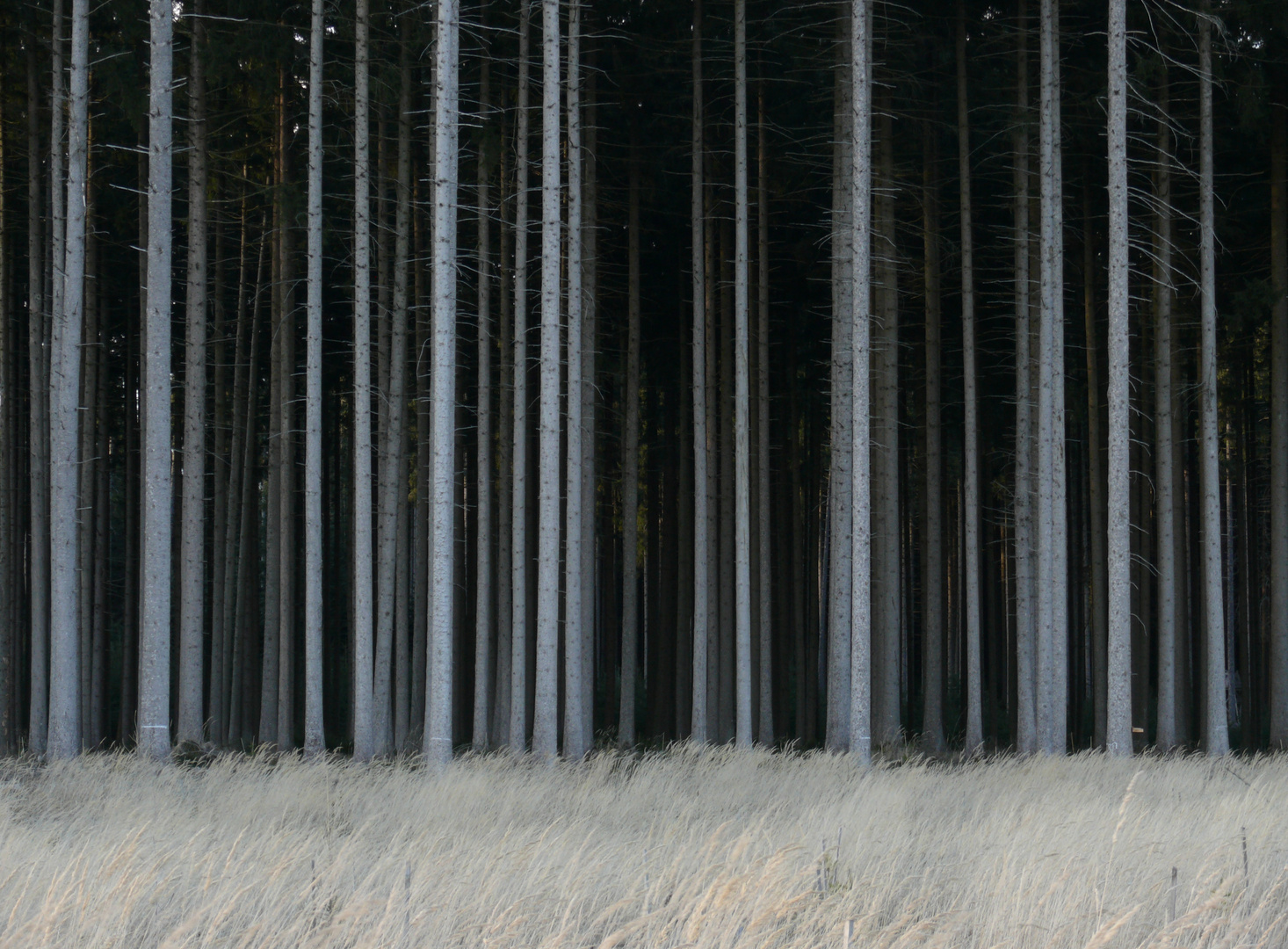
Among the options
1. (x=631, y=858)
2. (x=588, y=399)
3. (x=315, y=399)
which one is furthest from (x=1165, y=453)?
(x=631, y=858)

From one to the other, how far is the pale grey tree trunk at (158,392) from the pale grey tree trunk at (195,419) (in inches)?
68.6

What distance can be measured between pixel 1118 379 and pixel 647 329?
11541mm

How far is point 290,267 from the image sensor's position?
16516mm

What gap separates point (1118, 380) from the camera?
41.7 feet

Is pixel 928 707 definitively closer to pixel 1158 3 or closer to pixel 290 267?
pixel 1158 3

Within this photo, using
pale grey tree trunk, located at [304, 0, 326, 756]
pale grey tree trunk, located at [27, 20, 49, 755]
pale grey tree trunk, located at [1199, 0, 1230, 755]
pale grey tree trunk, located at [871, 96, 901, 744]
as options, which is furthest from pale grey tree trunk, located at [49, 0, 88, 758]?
pale grey tree trunk, located at [1199, 0, 1230, 755]

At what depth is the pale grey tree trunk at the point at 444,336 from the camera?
1159 cm

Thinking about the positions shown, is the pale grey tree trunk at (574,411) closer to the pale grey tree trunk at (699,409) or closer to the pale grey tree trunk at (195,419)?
the pale grey tree trunk at (699,409)

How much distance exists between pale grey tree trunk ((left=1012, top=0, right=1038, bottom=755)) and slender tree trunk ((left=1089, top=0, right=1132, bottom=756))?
2158 millimetres

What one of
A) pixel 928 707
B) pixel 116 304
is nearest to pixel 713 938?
pixel 928 707

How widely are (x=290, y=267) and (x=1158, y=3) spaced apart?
12.3m

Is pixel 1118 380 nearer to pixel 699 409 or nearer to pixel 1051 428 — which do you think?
pixel 1051 428

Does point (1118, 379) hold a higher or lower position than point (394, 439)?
higher

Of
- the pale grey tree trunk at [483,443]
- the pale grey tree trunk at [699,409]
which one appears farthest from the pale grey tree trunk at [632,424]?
the pale grey tree trunk at [483,443]
